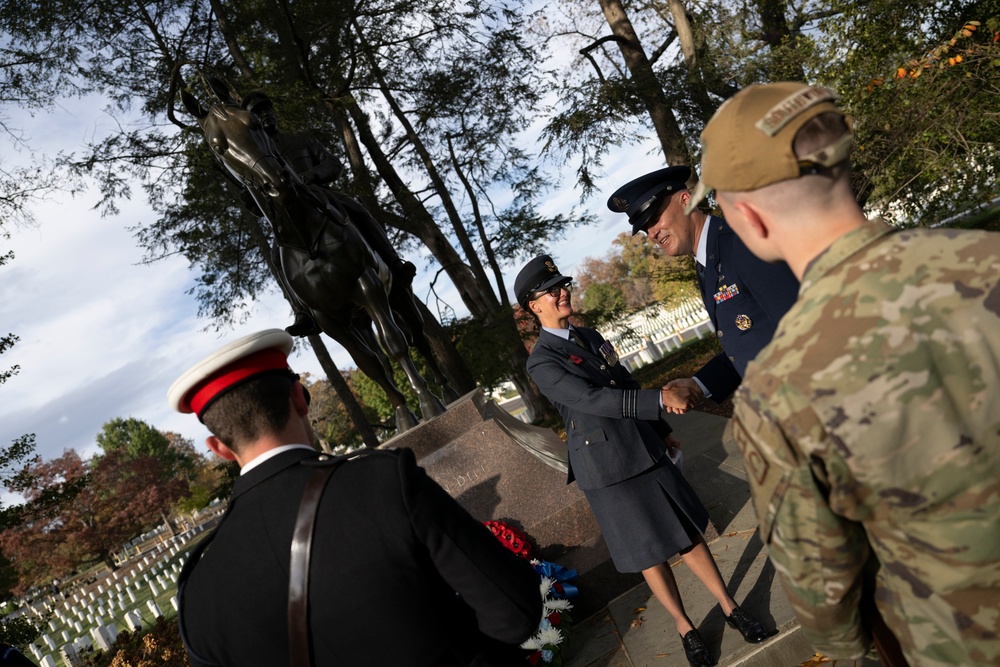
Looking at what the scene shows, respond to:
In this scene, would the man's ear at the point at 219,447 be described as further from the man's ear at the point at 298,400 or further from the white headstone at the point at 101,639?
the white headstone at the point at 101,639

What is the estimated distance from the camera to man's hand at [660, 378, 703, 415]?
121 inches

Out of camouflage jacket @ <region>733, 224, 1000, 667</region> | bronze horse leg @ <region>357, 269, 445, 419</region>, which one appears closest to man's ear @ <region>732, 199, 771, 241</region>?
camouflage jacket @ <region>733, 224, 1000, 667</region>

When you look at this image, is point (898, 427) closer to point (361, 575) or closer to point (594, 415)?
point (361, 575)

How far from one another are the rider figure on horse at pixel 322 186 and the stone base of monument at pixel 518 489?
6.29 ft

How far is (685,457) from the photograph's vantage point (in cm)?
687

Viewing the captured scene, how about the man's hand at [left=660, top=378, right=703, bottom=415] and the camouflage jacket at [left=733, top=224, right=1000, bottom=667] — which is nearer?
the camouflage jacket at [left=733, top=224, right=1000, bottom=667]

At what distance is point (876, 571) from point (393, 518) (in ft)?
3.48

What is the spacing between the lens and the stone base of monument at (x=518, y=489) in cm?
452

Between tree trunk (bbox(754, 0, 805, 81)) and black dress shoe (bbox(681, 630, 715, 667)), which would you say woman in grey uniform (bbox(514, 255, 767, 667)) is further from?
tree trunk (bbox(754, 0, 805, 81))

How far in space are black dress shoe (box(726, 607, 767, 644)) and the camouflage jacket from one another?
2.11 meters

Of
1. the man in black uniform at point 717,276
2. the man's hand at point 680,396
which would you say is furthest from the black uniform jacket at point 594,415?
the man in black uniform at point 717,276

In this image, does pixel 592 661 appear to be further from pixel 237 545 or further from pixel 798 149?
pixel 798 149

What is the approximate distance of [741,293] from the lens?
2734 mm

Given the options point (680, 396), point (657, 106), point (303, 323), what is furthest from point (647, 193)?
point (657, 106)
